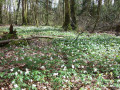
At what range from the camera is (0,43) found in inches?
302

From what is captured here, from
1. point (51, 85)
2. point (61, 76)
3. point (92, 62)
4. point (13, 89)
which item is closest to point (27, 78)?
point (13, 89)

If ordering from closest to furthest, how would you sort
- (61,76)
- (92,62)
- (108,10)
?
(61,76) < (92,62) < (108,10)

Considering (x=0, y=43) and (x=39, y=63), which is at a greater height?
(x=0, y=43)

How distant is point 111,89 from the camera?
11.8ft

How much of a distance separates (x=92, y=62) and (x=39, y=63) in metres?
2.48

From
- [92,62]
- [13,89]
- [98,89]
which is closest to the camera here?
[13,89]

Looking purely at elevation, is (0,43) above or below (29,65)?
above

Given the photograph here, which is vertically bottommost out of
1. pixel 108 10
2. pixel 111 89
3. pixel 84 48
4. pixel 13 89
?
pixel 111 89

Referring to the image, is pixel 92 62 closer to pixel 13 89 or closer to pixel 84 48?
pixel 84 48

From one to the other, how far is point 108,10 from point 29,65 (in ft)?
56.6

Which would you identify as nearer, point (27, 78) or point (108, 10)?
point (27, 78)

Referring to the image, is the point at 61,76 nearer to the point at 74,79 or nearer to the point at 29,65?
the point at 74,79

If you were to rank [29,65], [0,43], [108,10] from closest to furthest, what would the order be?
1. [29,65]
2. [0,43]
3. [108,10]

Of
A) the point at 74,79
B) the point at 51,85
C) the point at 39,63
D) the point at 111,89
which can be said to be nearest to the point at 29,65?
the point at 39,63
